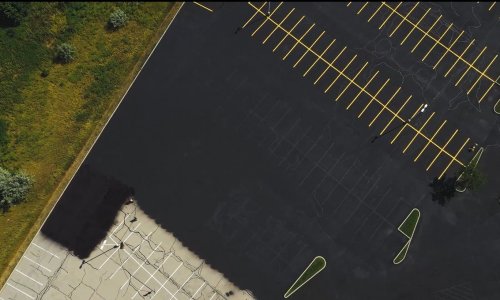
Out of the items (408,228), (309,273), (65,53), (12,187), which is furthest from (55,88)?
(408,228)

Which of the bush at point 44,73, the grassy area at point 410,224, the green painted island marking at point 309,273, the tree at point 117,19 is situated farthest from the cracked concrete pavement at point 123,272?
the tree at point 117,19

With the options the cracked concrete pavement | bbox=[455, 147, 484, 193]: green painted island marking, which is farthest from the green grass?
the cracked concrete pavement

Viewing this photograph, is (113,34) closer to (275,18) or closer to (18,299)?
(275,18)

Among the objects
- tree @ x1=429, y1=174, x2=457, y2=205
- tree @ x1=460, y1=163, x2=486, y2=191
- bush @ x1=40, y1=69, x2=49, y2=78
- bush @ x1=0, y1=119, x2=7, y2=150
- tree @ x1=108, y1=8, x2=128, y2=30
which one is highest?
tree @ x1=460, y1=163, x2=486, y2=191

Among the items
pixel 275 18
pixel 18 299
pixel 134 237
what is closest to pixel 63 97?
pixel 134 237

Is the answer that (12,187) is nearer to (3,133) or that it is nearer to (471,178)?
(3,133)

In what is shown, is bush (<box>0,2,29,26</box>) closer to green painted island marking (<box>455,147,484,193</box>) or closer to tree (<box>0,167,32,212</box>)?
tree (<box>0,167,32,212</box>)
